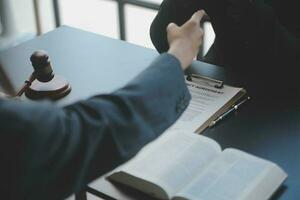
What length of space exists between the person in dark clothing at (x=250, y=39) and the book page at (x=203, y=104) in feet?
0.32

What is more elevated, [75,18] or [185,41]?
[185,41]

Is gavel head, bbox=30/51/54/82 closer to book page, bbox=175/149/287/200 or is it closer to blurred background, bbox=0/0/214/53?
book page, bbox=175/149/287/200

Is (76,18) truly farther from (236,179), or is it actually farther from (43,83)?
(236,179)

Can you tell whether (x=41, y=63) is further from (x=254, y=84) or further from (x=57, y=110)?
(x=57, y=110)

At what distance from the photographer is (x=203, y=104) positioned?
4.43 feet

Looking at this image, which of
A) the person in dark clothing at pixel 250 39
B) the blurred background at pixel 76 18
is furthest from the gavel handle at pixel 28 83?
the blurred background at pixel 76 18

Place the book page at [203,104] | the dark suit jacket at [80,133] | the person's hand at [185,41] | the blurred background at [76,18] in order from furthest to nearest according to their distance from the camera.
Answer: the blurred background at [76,18], the book page at [203,104], the person's hand at [185,41], the dark suit jacket at [80,133]

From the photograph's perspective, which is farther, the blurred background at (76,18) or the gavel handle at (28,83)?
the blurred background at (76,18)

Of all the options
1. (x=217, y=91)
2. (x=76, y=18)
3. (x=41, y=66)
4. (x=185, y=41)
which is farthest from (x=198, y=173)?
(x=76, y=18)

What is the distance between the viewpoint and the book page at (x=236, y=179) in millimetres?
1033

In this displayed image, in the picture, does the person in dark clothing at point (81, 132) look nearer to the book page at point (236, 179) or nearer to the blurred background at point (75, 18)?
the book page at point (236, 179)

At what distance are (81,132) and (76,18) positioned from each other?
301cm

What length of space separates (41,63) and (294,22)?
0.83m

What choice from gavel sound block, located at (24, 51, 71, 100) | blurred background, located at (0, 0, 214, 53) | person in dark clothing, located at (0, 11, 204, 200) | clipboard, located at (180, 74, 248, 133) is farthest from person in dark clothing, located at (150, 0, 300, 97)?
blurred background, located at (0, 0, 214, 53)
